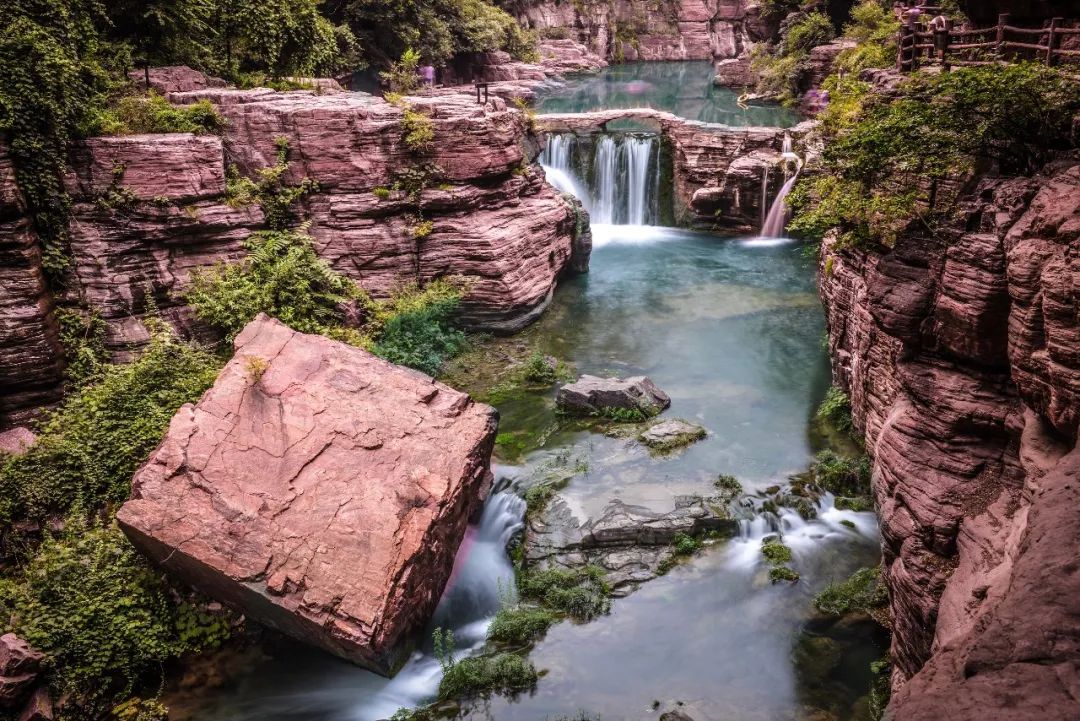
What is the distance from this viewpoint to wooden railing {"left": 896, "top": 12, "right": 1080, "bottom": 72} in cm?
1002

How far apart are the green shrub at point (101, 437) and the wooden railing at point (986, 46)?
40.7 ft

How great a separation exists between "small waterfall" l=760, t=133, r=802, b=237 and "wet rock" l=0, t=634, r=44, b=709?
62.2 ft

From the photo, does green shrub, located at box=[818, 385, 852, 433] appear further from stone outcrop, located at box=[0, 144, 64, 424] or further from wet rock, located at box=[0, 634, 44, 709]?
stone outcrop, located at box=[0, 144, 64, 424]

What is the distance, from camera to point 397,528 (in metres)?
8.43

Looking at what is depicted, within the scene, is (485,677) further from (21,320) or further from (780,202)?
(780,202)

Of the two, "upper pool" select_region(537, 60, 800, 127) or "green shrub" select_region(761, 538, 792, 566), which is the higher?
"upper pool" select_region(537, 60, 800, 127)

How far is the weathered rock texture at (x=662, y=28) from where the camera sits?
50.1 m

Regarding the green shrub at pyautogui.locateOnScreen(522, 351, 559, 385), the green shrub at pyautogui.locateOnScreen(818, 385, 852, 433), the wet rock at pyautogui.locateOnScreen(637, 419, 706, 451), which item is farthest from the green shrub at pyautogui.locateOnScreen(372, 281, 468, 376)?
the green shrub at pyautogui.locateOnScreen(818, 385, 852, 433)

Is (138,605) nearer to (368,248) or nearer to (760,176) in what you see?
(368,248)

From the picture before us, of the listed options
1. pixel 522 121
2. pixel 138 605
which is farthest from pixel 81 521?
pixel 522 121

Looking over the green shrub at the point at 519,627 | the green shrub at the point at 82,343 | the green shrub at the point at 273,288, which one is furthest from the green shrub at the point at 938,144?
the green shrub at the point at 82,343

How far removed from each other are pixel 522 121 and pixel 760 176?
7.20 m

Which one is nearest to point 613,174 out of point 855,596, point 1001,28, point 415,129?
point 415,129

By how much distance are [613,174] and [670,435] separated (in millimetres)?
12857
